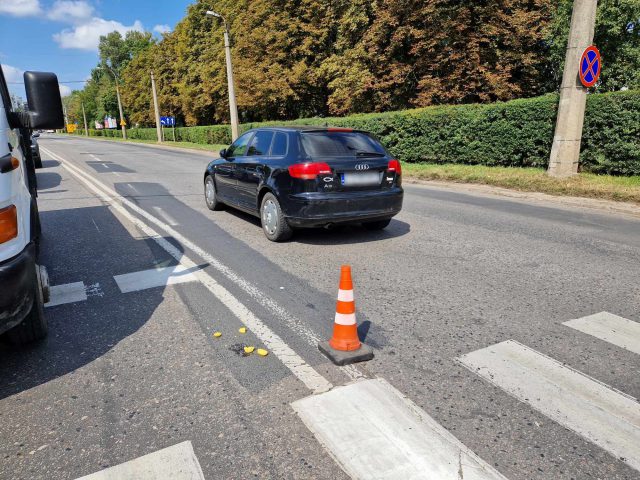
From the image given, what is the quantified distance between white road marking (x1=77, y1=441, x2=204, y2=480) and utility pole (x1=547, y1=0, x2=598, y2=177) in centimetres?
1213

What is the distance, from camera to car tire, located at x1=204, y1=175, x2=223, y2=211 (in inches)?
346

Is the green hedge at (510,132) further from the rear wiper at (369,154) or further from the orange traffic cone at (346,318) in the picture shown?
the orange traffic cone at (346,318)

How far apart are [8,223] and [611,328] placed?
4446 mm

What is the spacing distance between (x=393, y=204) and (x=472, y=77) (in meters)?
17.4

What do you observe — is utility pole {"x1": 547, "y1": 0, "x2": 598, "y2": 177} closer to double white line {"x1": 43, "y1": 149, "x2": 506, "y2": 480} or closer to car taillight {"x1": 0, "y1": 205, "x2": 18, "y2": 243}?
double white line {"x1": 43, "y1": 149, "x2": 506, "y2": 480}

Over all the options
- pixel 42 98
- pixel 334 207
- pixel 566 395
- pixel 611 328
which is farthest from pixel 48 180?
pixel 566 395

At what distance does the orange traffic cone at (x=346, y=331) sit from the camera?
3227 mm

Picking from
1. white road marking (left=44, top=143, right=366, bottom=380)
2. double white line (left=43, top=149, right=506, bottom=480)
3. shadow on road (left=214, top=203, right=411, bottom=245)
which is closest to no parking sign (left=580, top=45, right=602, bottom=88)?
shadow on road (left=214, top=203, right=411, bottom=245)

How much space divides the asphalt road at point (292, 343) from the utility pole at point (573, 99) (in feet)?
16.3

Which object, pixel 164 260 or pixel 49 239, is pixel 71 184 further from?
pixel 164 260

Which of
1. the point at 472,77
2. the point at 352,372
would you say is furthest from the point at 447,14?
the point at 352,372

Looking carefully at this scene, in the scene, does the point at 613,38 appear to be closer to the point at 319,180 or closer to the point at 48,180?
the point at 319,180

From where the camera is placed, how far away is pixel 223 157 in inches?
318

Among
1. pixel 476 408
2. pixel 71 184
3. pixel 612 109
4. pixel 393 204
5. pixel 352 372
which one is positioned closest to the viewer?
pixel 476 408
